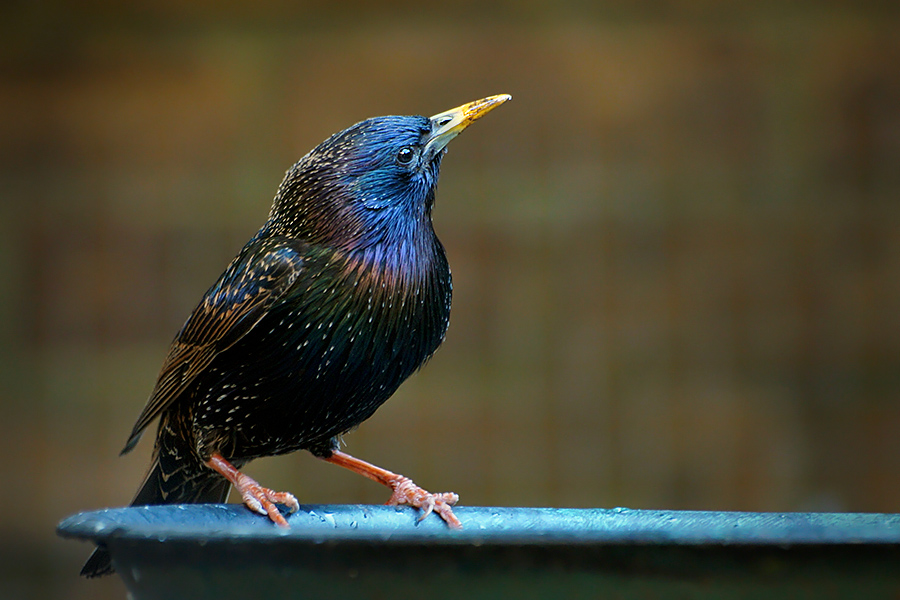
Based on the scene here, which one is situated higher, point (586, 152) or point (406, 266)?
point (586, 152)

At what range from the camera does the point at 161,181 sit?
2.94 metres

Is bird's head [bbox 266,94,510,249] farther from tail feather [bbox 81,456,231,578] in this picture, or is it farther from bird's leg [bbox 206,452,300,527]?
tail feather [bbox 81,456,231,578]

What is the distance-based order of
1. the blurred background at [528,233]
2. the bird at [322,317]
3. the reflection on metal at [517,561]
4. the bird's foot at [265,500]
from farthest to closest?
the blurred background at [528,233]
the bird at [322,317]
the bird's foot at [265,500]
the reflection on metal at [517,561]

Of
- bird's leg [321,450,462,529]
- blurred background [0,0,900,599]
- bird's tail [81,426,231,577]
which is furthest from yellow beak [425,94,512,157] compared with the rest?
blurred background [0,0,900,599]

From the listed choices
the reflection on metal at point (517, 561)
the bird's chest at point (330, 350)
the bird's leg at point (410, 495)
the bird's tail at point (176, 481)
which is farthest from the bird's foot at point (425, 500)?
the reflection on metal at point (517, 561)

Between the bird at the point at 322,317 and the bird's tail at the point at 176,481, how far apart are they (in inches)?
2.4

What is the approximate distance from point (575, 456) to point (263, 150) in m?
1.40

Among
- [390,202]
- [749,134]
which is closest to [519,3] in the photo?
[749,134]

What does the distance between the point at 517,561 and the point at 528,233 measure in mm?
2179

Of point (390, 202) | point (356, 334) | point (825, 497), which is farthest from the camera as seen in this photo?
point (825, 497)

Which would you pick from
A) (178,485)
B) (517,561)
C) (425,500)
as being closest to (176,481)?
(178,485)

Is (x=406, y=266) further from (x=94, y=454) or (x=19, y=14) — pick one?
(x=19, y=14)

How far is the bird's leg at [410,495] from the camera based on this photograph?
141 centimetres

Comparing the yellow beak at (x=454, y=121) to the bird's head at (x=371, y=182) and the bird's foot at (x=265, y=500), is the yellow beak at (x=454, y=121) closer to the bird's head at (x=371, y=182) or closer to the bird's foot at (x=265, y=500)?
the bird's head at (x=371, y=182)
